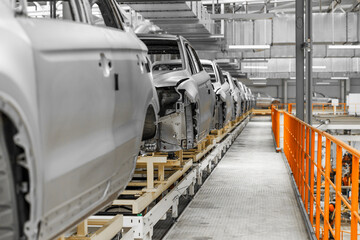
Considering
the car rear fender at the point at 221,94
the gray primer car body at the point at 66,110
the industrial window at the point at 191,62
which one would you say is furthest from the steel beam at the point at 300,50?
the gray primer car body at the point at 66,110

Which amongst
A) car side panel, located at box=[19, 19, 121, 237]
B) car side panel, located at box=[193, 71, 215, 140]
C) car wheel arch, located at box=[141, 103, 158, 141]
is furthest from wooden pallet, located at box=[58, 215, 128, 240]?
car side panel, located at box=[193, 71, 215, 140]

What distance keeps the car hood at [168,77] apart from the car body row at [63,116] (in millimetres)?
2415

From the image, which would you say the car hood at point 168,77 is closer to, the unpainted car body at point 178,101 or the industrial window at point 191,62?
the unpainted car body at point 178,101

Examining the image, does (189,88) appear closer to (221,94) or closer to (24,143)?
(221,94)

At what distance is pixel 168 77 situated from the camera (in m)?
5.88

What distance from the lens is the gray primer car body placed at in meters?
1.68

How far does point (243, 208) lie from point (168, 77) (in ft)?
8.09

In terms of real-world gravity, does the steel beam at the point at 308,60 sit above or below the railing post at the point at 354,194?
above

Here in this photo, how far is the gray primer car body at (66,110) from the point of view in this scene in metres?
1.68

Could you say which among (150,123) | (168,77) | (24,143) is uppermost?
(168,77)

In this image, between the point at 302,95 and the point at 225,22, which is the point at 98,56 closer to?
the point at 302,95

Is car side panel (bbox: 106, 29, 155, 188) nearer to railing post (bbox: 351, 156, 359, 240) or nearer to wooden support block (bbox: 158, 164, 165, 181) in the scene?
railing post (bbox: 351, 156, 359, 240)

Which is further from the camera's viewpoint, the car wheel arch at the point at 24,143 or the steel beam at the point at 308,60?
the steel beam at the point at 308,60

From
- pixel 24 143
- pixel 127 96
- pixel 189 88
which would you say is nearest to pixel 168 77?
pixel 189 88
